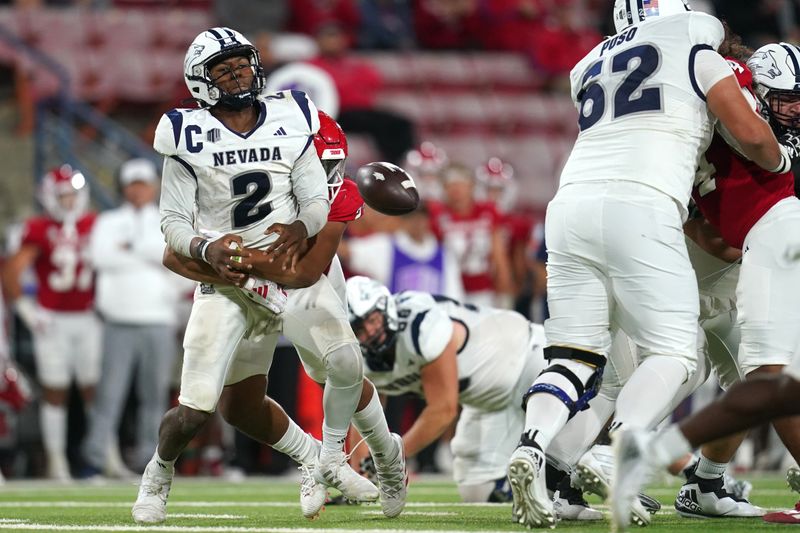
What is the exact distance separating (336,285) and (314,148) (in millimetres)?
562

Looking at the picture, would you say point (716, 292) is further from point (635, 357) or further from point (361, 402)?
point (361, 402)

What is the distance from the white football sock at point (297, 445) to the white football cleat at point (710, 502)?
1.43m

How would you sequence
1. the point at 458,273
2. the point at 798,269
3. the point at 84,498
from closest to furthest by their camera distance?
the point at 798,269
the point at 84,498
the point at 458,273

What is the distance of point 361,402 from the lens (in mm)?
5125

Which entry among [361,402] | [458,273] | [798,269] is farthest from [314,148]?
[458,273]

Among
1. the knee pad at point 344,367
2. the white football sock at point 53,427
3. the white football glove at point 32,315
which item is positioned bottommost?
the white football sock at point 53,427

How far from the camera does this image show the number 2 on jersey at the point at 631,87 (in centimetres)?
438

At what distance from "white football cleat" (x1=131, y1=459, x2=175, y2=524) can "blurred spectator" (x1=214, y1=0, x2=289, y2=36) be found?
657 cm

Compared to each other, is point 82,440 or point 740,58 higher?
point 740,58

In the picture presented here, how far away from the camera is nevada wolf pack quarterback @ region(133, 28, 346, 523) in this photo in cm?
478

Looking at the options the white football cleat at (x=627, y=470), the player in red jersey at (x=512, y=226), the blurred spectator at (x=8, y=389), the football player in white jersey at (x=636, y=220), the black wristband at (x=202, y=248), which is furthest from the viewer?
the player in red jersey at (x=512, y=226)

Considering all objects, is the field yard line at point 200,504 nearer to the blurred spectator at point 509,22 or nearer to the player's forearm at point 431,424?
the player's forearm at point 431,424

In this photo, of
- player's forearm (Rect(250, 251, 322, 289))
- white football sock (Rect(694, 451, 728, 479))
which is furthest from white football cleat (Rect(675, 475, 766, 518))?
player's forearm (Rect(250, 251, 322, 289))

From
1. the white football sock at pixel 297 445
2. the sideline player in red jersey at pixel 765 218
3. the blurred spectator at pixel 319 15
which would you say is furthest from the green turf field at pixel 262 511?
the blurred spectator at pixel 319 15
